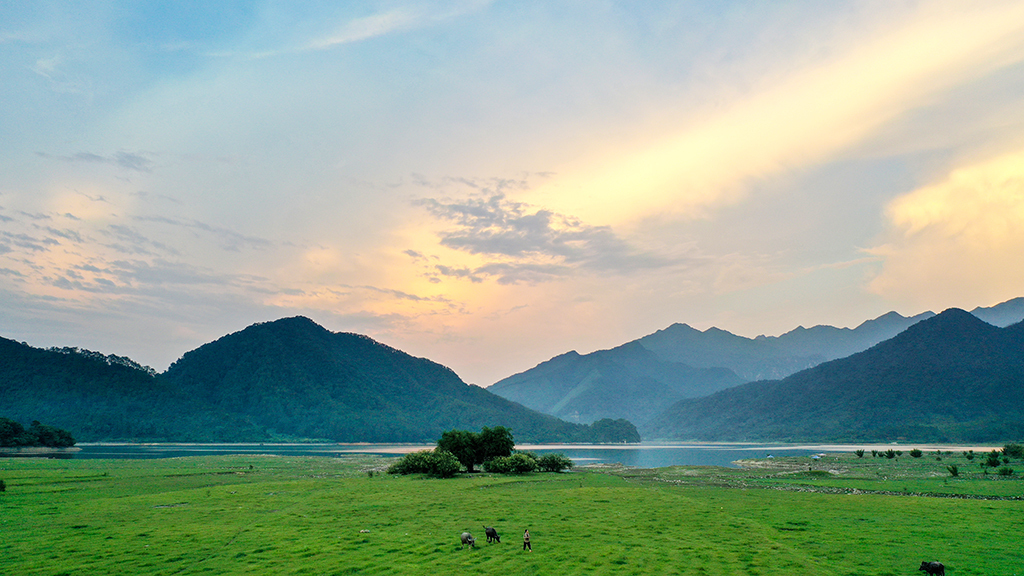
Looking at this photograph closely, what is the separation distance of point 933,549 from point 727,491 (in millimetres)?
24160

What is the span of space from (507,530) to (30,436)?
156125mm

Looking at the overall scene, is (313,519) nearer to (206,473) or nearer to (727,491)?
(727,491)

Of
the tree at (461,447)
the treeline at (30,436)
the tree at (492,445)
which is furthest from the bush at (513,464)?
the treeline at (30,436)

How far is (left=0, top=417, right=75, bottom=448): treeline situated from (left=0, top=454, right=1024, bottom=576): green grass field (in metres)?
106

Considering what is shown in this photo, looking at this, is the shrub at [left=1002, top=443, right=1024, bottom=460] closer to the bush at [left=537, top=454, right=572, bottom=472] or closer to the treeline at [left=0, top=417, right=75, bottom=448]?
the bush at [left=537, top=454, right=572, bottom=472]

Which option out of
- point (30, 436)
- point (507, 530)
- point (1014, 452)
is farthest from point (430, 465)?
point (30, 436)

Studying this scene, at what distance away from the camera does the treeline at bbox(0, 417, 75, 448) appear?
399 feet

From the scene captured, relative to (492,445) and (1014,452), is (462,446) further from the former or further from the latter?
(1014,452)

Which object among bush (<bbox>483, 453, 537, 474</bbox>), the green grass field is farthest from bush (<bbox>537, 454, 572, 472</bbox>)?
the green grass field

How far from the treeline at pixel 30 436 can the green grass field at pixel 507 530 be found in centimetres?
10645

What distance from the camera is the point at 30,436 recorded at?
125500 millimetres

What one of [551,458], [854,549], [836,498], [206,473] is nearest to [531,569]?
[854,549]

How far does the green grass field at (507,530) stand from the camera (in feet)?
62.9

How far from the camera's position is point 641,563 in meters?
19.0
